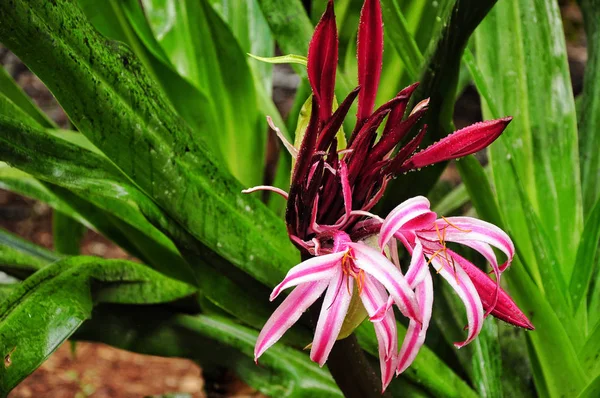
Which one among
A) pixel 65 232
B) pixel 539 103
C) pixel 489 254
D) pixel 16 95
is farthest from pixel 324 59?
pixel 65 232

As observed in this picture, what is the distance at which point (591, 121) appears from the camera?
71 centimetres

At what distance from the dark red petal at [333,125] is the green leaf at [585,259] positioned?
0.98 ft

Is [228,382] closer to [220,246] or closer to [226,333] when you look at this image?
[226,333]

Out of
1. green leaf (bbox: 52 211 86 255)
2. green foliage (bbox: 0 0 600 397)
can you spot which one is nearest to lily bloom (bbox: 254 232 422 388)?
green foliage (bbox: 0 0 600 397)

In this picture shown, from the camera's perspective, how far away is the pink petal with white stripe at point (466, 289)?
334mm

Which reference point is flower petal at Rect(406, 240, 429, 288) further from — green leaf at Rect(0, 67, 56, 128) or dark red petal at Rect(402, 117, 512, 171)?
green leaf at Rect(0, 67, 56, 128)

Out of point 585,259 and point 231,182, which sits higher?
point 231,182

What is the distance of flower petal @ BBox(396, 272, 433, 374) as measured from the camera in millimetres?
321

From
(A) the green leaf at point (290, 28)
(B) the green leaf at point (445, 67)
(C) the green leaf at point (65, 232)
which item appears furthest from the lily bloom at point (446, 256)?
(C) the green leaf at point (65, 232)

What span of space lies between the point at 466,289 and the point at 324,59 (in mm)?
137

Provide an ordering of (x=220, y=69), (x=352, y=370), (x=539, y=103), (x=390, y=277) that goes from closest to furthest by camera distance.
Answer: (x=390, y=277), (x=352, y=370), (x=539, y=103), (x=220, y=69)

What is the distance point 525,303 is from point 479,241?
193 millimetres

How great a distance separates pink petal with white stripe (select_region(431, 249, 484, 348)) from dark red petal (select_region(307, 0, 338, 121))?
99 mm

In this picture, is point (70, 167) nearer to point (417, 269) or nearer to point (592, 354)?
point (417, 269)
